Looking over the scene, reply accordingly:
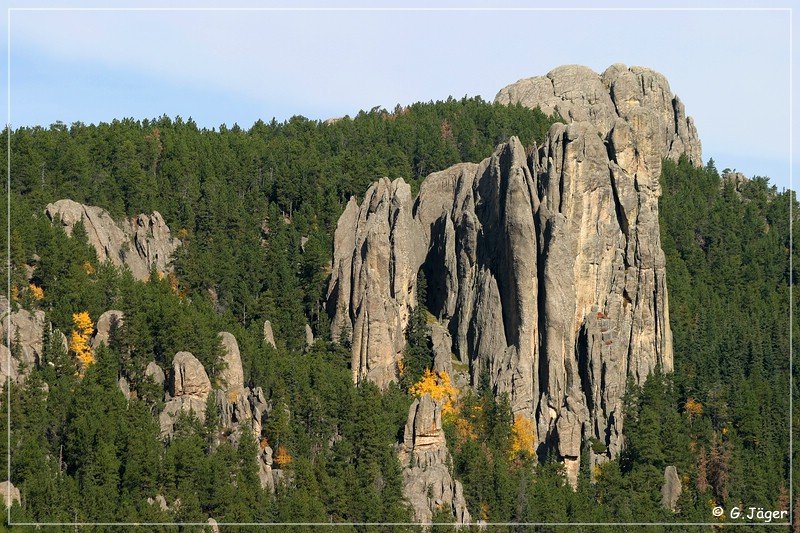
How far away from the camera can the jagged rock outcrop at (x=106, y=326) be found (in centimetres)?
12750

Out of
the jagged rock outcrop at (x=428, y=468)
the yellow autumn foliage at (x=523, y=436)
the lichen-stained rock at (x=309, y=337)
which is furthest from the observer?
the lichen-stained rock at (x=309, y=337)

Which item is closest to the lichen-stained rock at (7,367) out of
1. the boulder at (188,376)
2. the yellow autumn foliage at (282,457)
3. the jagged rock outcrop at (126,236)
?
the boulder at (188,376)

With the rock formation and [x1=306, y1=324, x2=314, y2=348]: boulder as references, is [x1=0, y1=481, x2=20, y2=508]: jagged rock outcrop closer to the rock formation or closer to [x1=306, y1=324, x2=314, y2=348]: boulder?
the rock formation

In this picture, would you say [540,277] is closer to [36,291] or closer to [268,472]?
[268,472]

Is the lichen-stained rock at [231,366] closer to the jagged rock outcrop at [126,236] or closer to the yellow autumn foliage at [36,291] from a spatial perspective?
the yellow autumn foliage at [36,291]

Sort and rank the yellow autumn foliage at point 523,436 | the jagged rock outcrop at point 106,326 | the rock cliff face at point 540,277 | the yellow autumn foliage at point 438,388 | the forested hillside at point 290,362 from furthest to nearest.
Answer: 1. the rock cliff face at point 540,277
2. the yellow autumn foliage at point 438,388
3. the yellow autumn foliage at point 523,436
4. the jagged rock outcrop at point 106,326
5. the forested hillside at point 290,362

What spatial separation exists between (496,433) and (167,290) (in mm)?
26597

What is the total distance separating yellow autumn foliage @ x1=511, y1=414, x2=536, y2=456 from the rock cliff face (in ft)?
3.56

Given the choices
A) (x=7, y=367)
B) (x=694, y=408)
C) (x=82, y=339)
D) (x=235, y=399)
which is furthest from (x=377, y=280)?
(x=7, y=367)

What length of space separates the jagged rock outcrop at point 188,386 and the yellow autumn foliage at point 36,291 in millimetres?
11904

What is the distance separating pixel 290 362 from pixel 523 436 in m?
18.3

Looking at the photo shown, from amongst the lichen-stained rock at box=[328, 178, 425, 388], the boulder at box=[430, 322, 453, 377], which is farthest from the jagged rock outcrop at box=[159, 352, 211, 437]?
the boulder at box=[430, 322, 453, 377]

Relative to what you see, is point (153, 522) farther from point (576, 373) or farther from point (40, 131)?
point (40, 131)

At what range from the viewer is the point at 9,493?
10938 cm
